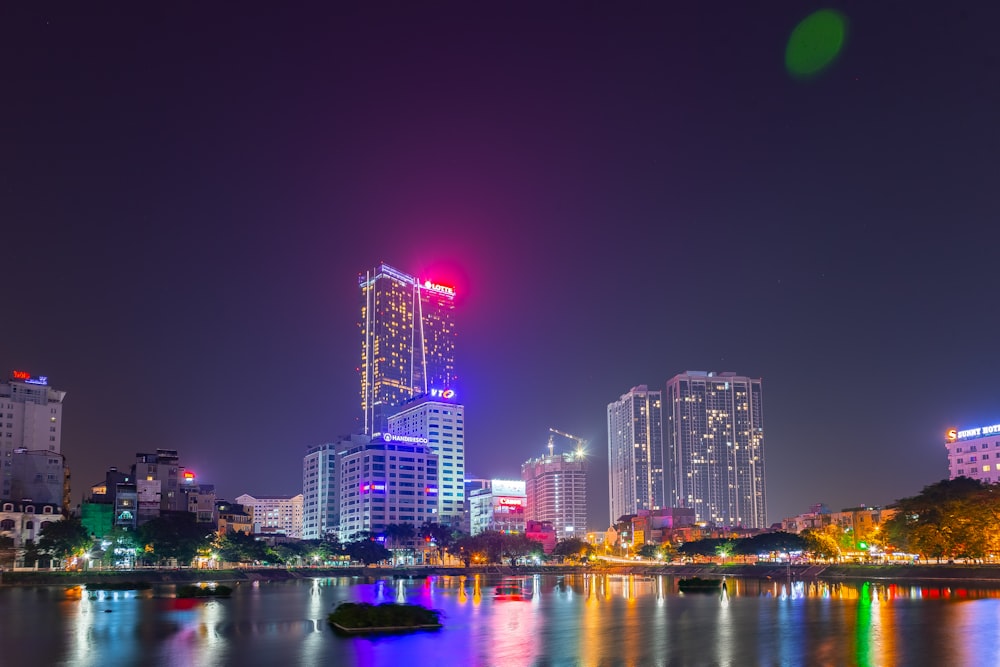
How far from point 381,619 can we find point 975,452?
178 m

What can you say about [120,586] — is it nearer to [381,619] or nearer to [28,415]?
[381,619]

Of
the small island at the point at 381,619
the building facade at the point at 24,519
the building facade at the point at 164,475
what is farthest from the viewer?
the building facade at the point at 164,475

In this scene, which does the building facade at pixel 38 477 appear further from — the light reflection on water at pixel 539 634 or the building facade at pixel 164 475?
the light reflection on water at pixel 539 634

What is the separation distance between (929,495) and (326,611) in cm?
9127

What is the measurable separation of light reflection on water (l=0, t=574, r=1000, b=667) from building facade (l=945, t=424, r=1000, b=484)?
12230 cm

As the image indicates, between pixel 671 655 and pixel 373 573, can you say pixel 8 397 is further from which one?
pixel 671 655

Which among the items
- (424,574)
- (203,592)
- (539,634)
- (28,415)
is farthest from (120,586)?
(28,415)

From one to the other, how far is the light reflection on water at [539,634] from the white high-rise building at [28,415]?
10511 cm

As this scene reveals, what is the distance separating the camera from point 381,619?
46.8 m

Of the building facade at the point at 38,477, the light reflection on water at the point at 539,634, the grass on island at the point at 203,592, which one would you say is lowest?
the grass on island at the point at 203,592

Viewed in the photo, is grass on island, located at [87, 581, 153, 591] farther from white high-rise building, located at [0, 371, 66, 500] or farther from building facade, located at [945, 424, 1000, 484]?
building facade, located at [945, 424, 1000, 484]

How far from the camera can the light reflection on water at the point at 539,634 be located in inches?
1410

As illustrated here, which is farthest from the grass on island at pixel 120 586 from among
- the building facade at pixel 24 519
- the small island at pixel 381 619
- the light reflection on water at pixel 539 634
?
the small island at pixel 381 619

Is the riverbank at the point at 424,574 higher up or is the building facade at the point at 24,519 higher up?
the building facade at the point at 24,519
